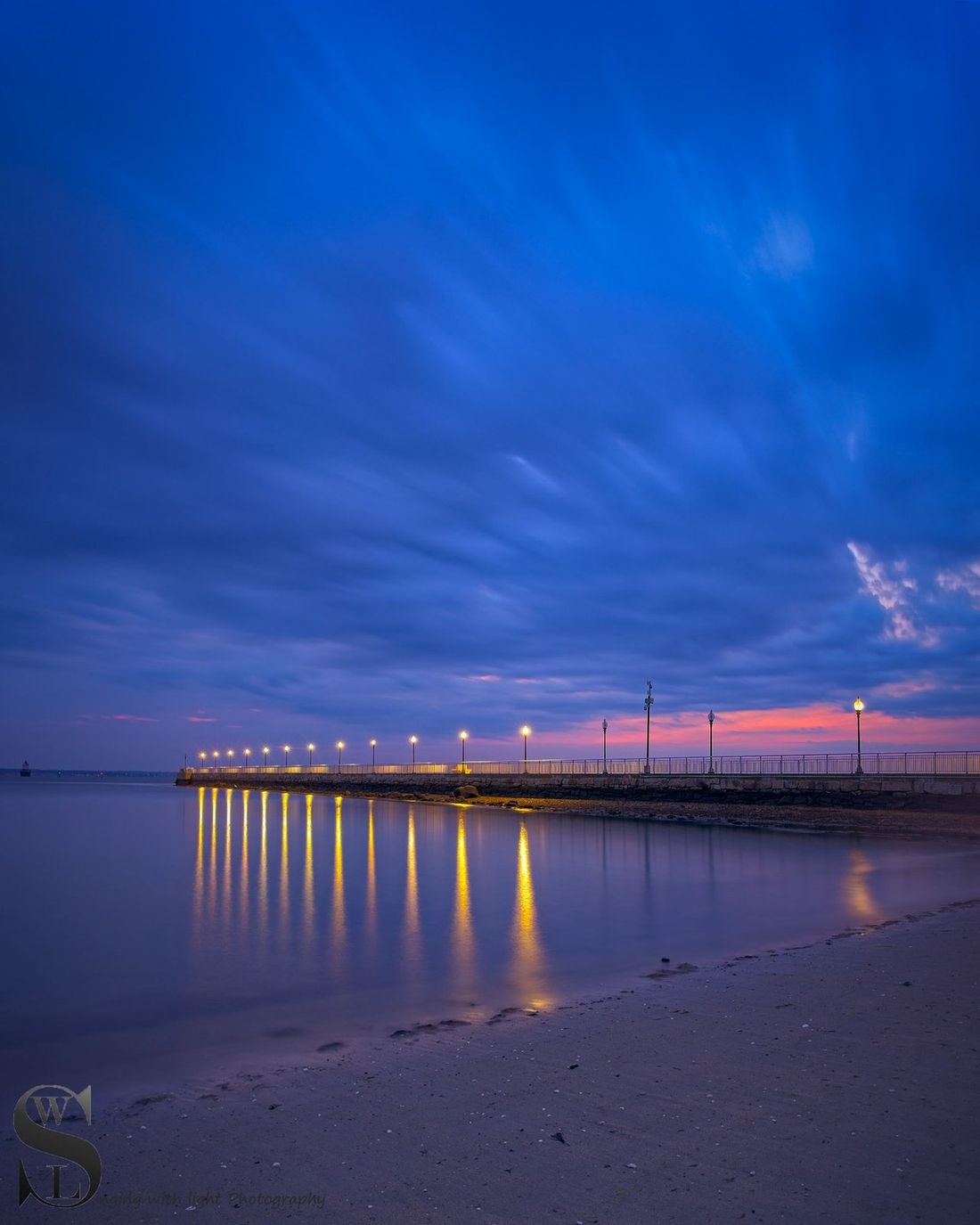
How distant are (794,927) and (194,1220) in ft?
49.0

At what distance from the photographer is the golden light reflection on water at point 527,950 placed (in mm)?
12464

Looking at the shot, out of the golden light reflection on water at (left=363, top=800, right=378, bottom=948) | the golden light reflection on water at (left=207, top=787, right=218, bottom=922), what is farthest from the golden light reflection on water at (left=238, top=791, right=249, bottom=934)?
the golden light reflection on water at (left=363, top=800, right=378, bottom=948)

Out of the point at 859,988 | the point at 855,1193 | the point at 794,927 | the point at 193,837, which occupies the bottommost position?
the point at 193,837

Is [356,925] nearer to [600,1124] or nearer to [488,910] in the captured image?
[488,910]

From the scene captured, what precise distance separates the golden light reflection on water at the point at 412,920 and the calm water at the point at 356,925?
9 cm

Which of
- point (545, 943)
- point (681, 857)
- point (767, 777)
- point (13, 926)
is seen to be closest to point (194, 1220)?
point (545, 943)

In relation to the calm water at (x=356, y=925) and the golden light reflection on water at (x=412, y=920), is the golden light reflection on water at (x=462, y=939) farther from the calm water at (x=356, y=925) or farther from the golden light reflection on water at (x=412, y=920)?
the golden light reflection on water at (x=412, y=920)

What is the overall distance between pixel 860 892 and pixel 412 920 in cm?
1210

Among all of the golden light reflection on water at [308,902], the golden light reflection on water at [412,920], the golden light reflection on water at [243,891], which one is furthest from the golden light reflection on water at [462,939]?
the golden light reflection on water at [243,891]

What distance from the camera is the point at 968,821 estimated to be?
4112 cm

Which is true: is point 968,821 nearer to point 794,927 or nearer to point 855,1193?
point 794,927

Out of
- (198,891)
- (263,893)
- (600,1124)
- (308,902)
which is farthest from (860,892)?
(198,891)

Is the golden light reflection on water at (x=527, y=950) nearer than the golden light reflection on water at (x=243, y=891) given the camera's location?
Yes

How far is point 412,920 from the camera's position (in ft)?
66.8
